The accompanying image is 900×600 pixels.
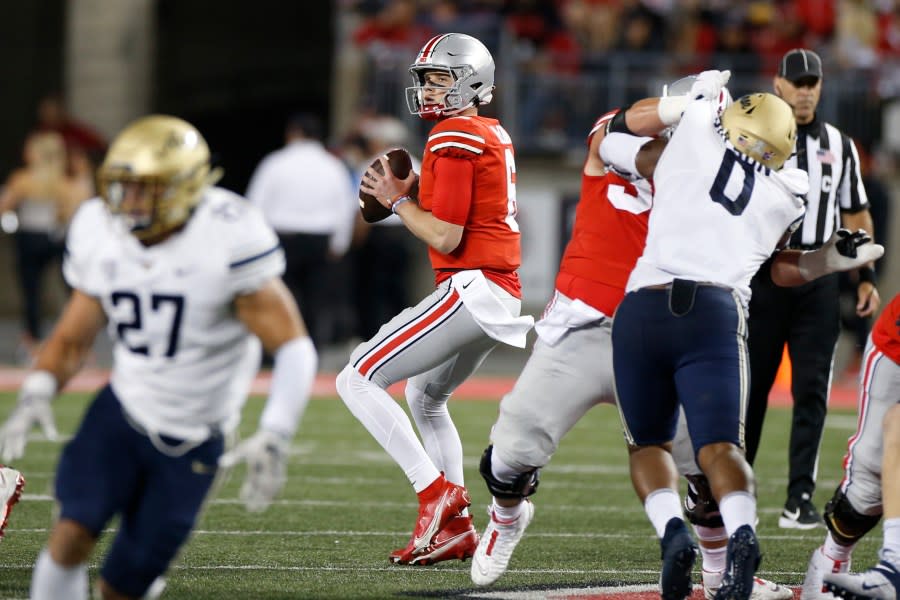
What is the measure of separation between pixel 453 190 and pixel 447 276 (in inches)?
12.6

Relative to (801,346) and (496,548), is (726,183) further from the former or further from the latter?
(801,346)

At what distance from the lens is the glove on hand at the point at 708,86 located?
15.2ft

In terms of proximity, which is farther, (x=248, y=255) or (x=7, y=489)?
(x=7, y=489)

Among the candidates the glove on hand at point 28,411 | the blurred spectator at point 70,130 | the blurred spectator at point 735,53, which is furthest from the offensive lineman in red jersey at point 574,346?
the blurred spectator at point 70,130

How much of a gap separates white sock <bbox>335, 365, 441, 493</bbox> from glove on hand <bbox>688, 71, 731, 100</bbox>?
1.52 metres

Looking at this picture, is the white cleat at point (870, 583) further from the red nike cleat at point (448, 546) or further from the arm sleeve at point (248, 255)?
the arm sleeve at point (248, 255)

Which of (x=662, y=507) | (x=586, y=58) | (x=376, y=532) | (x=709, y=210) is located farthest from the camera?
(x=586, y=58)

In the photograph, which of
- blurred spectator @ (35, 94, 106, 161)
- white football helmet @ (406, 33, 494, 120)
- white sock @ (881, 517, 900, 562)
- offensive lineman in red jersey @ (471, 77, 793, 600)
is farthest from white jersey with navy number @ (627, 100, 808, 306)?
blurred spectator @ (35, 94, 106, 161)

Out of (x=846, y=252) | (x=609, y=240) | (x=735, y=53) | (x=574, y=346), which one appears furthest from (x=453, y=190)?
(x=735, y=53)

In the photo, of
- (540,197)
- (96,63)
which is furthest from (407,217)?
(96,63)

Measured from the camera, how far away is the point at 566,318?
4.97 meters

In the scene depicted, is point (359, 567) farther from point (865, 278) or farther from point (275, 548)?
point (865, 278)

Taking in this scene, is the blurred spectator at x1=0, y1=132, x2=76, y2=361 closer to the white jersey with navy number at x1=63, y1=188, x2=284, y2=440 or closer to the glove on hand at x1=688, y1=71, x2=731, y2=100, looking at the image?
the glove on hand at x1=688, y1=71, x2=731, y2=100

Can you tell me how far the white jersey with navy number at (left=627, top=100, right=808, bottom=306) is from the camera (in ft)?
14.5
